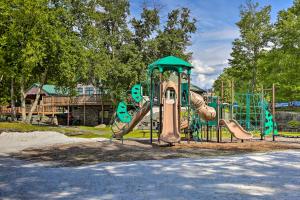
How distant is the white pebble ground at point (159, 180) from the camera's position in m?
6.75

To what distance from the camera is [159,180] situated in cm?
815

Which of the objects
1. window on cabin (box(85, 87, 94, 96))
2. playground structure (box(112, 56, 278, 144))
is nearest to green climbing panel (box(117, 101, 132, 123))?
playground structure (box(112, 56, 278, 144))

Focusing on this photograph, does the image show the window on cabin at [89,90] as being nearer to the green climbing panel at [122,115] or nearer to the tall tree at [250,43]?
the tall tree at [250,43]

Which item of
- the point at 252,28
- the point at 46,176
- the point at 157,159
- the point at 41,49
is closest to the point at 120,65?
the point at 41,49

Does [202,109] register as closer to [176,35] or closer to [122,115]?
[122,115]

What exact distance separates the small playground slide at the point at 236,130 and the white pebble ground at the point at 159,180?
851 centimetres

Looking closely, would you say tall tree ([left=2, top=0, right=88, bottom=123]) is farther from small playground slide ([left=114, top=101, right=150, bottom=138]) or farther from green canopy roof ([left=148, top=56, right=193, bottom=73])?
green canopy roof ([left=148, top=56, right=193, bottom=73])

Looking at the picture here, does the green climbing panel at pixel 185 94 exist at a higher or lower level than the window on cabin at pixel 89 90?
lower

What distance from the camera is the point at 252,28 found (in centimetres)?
4525

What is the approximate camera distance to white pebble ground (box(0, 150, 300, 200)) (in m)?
6.75

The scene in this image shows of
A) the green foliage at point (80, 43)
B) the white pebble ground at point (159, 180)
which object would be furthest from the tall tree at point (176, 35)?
the white pebble ground at point (159, 180)

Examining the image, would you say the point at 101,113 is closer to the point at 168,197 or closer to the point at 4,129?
the point at 4,129

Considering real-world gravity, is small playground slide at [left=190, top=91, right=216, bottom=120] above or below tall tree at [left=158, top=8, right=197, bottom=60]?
below

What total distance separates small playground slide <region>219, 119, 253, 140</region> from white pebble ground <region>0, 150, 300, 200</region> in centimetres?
851
